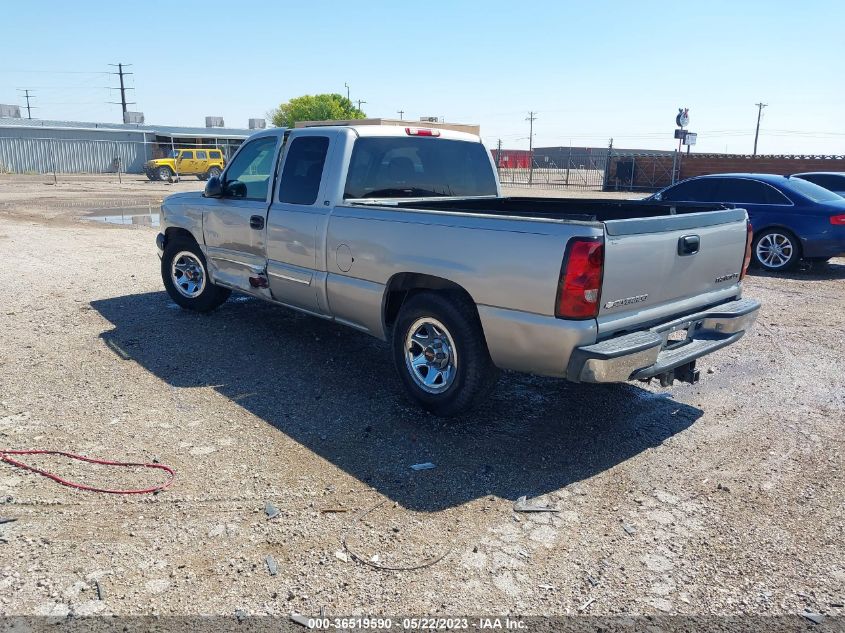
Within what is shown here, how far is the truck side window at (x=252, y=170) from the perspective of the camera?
6199mm

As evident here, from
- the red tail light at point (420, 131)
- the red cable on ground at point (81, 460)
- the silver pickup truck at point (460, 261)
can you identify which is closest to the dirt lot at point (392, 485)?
the red cable on ground at point (81, 460)

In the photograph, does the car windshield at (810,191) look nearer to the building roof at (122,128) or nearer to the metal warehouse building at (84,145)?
the metal warehouse building at (84,145)

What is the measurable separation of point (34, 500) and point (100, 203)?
22149 millimetres

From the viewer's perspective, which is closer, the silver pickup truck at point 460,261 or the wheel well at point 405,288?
the silver pickup truck at point 460,261

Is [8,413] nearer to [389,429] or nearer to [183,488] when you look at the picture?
[183,488]

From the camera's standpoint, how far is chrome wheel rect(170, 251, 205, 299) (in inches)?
291

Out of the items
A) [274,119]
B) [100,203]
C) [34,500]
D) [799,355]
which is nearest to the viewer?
[34,500]

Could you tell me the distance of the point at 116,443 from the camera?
429 centimetres

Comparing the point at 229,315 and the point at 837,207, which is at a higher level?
the point at 837,207

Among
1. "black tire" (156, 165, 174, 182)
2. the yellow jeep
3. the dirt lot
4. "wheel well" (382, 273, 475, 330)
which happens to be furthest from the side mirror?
"black tire" (156, 165, 174, 182)

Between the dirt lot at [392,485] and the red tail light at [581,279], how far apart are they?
3.32 ft

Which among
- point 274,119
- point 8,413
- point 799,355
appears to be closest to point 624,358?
point 799,355

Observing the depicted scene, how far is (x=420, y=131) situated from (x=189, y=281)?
3.29 meters

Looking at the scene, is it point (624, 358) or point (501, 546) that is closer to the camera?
point (501, 546)
